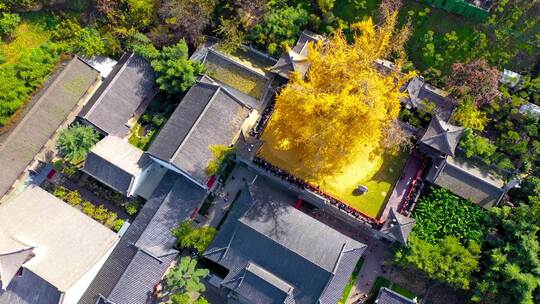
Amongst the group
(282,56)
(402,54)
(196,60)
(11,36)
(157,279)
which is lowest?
(157,279)

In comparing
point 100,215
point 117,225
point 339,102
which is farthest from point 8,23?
point 339,102

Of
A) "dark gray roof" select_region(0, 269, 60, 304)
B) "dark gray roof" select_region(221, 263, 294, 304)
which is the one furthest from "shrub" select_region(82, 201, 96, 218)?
"dark gray roof" select_region(221, 263, 294, 304)

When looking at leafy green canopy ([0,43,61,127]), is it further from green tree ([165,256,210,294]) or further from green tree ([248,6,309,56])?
green tree ([165,256,210,294])

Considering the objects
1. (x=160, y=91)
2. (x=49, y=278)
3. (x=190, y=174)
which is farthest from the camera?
(x=160, y=91)

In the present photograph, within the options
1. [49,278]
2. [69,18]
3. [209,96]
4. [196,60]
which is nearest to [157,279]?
[49,278]

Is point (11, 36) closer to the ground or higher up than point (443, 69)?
closer to the ground

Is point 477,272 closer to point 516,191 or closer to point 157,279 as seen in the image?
point 516,191

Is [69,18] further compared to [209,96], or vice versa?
[69,18]

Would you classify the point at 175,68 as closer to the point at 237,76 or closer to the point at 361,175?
the point at 237,76
